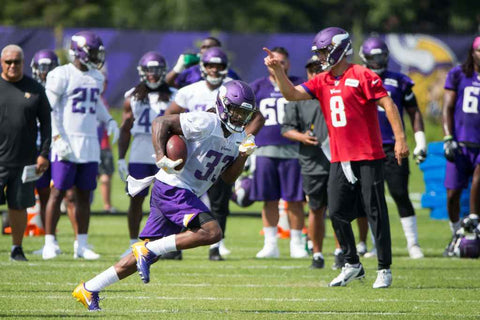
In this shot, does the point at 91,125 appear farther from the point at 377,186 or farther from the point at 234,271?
the point at 377,186

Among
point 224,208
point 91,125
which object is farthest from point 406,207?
point 91,125

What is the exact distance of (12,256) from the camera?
10.3 meters

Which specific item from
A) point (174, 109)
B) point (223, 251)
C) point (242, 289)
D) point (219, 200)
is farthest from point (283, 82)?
point (223, 251)

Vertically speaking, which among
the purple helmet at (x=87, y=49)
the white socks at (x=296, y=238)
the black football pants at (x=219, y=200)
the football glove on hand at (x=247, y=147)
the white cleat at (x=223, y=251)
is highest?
the purple helmet at (x=87, y=49)

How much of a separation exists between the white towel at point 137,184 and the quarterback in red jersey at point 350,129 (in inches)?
63.7

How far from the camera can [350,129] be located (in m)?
8.73

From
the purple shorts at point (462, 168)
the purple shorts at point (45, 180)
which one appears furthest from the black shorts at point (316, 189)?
the purple shorts at point (45, 180)

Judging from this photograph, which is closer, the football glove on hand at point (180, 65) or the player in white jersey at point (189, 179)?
the player in white jersey at point (189, 179)

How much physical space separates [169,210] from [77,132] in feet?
12.0

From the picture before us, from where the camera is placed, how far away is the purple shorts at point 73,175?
1073 cm

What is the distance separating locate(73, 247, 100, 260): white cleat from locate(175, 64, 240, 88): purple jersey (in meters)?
2.21

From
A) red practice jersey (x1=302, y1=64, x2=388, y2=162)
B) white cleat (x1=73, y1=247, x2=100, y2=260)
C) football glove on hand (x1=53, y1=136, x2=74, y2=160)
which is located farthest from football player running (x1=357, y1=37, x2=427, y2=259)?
football glove on hand (x1=53, y1=136, x2=74, y2=160)

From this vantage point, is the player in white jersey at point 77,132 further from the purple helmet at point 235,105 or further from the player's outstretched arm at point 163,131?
the purple helmet at point 235,105

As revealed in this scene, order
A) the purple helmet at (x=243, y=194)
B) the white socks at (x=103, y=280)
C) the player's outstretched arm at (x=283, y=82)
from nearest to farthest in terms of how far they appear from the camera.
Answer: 1. the white socks at (x=103, y=280)
2. the player's outstretched arm at (x=283, y=82)
3. the purple helmet at (x=243, y=194)
